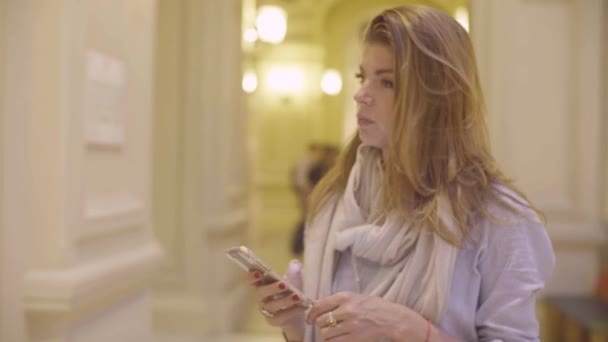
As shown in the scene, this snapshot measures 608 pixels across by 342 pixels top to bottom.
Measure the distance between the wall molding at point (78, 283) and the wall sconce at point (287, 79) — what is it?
10122 mm

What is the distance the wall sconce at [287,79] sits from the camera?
13.0 metres

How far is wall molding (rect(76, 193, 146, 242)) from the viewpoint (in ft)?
8.82

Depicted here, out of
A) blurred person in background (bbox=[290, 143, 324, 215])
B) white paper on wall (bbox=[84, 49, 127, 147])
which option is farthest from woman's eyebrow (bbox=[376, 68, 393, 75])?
blurred person in background (bbox=[290, 143, 324, 215])

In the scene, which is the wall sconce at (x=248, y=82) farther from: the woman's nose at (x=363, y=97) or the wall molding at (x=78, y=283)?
the woman's nose at (x=363, y=97)

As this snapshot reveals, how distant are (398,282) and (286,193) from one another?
11.7 metres

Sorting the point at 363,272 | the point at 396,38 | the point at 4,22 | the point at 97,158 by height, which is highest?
the point at 4,22

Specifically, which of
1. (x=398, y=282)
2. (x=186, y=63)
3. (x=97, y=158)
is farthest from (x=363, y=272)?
(x=186, y=63)

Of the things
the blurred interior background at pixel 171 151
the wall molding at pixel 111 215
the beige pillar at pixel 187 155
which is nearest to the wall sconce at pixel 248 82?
the blurred interior background at pixel 171 151

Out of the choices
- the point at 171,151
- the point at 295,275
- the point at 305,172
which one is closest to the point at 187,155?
the point at 171,151

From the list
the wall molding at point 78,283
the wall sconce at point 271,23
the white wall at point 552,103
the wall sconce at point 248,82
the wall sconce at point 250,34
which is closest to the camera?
the wall molding at point 78,283

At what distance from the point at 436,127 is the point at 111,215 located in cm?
178

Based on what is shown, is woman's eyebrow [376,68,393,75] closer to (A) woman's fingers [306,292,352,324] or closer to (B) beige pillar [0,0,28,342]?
(A) woman's fingers [306,292,352,324]

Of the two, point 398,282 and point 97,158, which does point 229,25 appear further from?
point 398,282

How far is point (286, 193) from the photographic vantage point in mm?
13242
